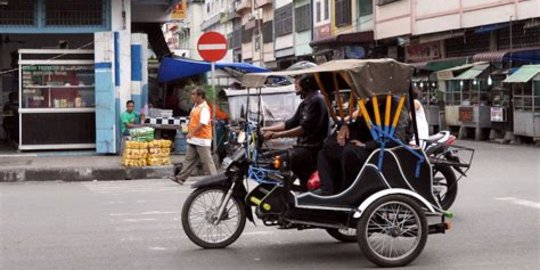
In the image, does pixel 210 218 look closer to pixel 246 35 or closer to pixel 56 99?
pixel 56 99

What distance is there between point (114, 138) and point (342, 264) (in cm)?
1123

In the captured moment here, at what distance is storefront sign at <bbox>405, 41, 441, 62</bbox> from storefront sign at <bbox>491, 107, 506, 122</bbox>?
7.57 metres

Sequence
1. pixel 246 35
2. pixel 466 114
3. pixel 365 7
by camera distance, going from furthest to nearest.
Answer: pixel 246 35, pixel 365 7, pixel 466 114

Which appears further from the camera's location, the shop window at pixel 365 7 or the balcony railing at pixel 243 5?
the balcony railing at pixel 243 5

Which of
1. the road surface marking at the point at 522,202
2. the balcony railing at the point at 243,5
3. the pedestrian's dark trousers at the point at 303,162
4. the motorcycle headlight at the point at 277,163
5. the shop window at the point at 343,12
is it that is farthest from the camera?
the balcony railing at the point at 243,5

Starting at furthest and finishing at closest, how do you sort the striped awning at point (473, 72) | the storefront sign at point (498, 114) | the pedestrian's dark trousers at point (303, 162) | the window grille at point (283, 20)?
the window grille at point (283, 20)
the striped awning at point (473, 72)
the storefront sign at point (498, 114)
the pedestrian's dark trousers at point (303, 162)

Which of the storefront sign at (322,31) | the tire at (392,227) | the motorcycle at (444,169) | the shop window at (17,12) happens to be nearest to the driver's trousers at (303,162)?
the tire at (392,227)

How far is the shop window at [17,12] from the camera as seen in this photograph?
16688mm

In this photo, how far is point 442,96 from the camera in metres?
27.8

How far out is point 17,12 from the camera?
54.9 ft

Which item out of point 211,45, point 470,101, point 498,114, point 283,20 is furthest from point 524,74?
point 283,20

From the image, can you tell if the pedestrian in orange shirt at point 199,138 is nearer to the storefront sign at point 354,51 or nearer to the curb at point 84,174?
the curb at point 84,174

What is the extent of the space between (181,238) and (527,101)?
16398 millimetres

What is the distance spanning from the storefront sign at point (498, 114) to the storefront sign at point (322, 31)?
18342 mm
